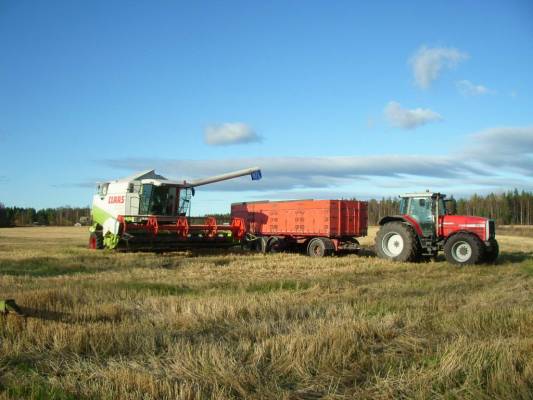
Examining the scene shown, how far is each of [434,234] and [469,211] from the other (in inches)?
3341

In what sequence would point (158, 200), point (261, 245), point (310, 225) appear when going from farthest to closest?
point (261, 245), point (158, 200), point (310, 225)

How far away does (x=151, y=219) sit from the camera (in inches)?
731

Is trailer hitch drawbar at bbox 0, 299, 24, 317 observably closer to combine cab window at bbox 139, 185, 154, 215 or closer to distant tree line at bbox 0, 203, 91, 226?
combine cab window at bbox 139, 185, 154, 215

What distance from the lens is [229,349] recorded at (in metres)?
5.07

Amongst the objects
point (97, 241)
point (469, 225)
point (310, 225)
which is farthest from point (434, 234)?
point (97, 241)

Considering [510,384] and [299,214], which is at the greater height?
[299,214]

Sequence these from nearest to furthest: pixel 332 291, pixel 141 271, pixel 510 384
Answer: pixel 510 384 < pixel 332 291 < pixel 141 271

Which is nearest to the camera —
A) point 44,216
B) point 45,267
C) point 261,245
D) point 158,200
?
point 45,267

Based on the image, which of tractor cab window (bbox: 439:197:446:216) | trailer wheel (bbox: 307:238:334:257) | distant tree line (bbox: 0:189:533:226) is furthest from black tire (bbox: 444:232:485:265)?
distant tree line (bbox: 0:189:533:226)

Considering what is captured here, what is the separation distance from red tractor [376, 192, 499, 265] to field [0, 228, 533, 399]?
591 centimetres

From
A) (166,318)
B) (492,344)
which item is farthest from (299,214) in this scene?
(492,344)

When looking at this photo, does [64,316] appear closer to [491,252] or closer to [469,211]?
[491,252]

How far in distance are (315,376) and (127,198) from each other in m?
17.1

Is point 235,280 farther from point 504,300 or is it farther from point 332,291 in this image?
point 504,300
